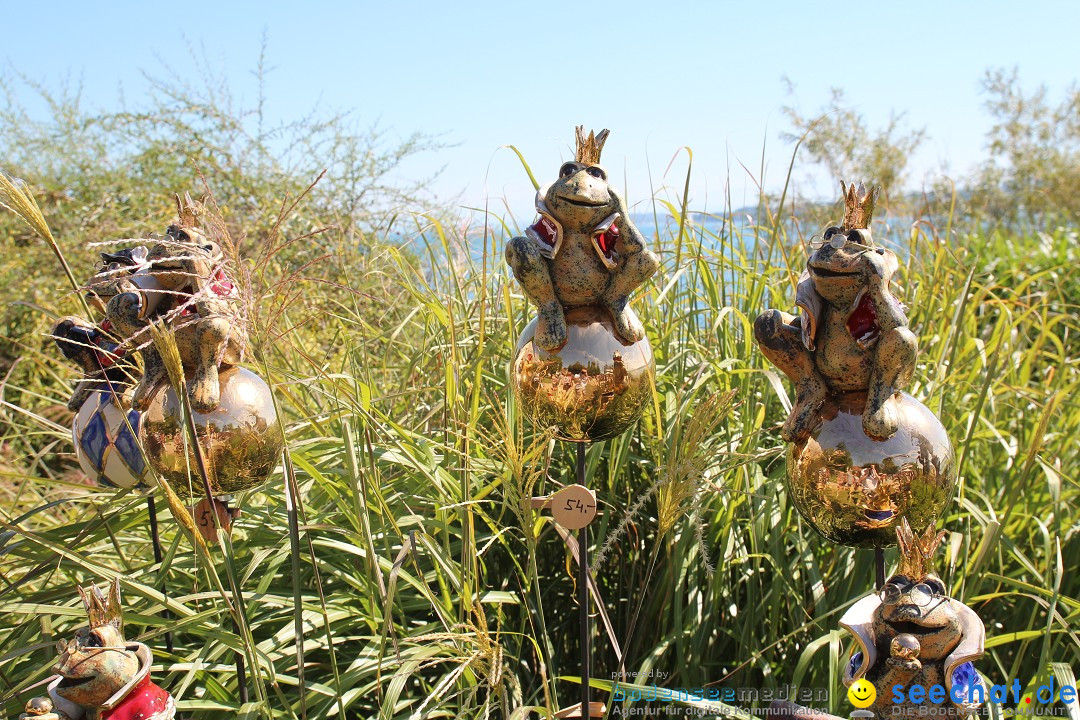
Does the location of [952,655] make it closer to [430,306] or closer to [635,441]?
[635,441]

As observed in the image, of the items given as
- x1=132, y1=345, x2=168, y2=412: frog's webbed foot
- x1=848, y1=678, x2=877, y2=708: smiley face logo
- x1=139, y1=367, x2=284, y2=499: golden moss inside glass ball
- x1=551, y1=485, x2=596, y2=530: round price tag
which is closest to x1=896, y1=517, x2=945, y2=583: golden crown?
x1=848, y1=678, x2=877, y2=708: smiley face logo

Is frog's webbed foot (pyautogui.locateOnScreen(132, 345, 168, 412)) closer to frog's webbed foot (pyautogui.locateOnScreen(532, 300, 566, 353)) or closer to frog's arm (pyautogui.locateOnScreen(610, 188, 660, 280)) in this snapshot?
frog's webbed foot (pyautogui.locateOnScreen(532, 300, 566, 353))

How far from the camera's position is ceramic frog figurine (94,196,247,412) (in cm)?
142

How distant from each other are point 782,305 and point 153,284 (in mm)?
1761

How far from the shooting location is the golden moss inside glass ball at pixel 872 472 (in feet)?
4.08

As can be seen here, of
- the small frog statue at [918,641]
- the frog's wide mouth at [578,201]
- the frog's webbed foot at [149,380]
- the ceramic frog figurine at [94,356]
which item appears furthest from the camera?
the ceramic frog figurine at [94,356]

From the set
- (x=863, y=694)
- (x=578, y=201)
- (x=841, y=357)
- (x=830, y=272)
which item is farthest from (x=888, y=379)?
(x=578, y=201)

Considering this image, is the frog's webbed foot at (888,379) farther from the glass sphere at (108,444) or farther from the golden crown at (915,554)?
the glass sphere at (108,444)

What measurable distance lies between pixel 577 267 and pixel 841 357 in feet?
1.51

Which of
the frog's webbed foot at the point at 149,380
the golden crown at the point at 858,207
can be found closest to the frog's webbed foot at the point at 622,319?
the golden crown at the point at 858,207

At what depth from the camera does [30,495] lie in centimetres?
323

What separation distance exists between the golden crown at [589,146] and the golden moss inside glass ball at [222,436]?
0.72 m

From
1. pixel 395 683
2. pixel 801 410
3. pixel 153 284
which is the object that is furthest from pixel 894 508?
pixel 153 284

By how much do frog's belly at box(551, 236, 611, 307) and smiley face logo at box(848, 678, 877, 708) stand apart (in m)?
0.74
